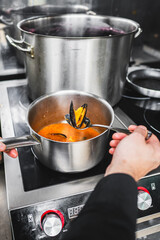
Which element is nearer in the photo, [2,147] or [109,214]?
[109,214]

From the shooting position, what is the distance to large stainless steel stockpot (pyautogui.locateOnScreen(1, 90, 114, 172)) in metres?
0.51

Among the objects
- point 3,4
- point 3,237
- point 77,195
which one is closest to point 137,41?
point 3,4

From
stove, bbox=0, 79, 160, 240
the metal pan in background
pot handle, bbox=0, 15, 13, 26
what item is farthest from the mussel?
pot handle, bbox=0, 15, 13, 26

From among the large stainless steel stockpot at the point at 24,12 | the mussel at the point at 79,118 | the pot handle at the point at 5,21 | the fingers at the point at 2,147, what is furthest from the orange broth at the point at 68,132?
the pot handle at the point at 5,21

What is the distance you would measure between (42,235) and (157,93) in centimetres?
69

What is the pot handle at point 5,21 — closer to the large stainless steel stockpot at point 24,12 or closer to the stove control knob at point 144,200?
the large stainless steel stockpot at point 24,12

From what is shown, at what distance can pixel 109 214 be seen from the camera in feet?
1.11

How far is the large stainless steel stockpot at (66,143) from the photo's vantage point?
509mm

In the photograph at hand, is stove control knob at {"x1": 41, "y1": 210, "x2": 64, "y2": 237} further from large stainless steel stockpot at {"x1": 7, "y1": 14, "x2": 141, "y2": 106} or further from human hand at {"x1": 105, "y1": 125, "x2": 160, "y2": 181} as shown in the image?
large stainless steel stockpot at {"x1": 7, "y1": 14, "x2": 141, "y2": 106}

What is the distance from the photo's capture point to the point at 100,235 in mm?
310

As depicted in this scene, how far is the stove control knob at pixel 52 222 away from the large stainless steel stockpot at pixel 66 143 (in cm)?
11

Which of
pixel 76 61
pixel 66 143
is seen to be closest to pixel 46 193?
pixel 66 143

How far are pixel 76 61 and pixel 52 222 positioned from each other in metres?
0.49

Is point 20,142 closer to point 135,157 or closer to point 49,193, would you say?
point 49,193
